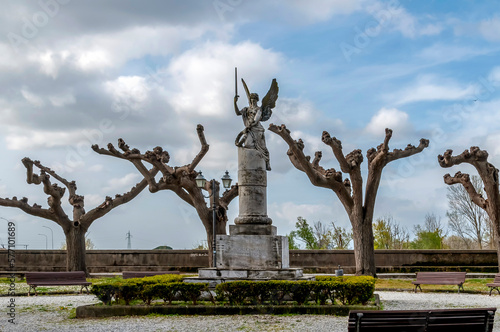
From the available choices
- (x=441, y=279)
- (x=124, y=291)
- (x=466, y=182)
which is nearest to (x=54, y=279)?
(x=124, y=291)

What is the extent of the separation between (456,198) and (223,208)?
26.3m

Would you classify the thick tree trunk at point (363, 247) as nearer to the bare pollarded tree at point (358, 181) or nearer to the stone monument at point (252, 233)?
the bare pollarded tree at point (358, 181)

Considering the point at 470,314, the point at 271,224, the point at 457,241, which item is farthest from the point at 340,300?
the point at 457,241

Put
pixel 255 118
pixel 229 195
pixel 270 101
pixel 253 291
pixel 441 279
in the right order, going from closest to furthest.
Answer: pixel 253 291
pixel 255 118
pixel 270 101
pixel 441 279
pixel 229 195

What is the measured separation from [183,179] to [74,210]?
561 cm

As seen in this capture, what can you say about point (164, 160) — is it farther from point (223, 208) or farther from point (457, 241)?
point (457, 241)

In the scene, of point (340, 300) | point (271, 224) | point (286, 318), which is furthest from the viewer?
point (271, 224)

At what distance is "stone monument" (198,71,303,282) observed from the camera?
14031 millimetres

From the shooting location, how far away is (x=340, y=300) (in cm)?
1284

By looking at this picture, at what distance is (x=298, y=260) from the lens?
28422mm

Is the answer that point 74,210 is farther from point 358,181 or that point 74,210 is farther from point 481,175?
point 481,175

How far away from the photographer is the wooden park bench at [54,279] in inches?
701

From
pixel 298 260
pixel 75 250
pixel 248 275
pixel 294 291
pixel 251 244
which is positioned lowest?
pixel 298 260

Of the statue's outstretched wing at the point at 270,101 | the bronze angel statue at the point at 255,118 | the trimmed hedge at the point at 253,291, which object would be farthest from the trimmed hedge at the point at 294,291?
the statue's outstretched wing at the point at 270,101
